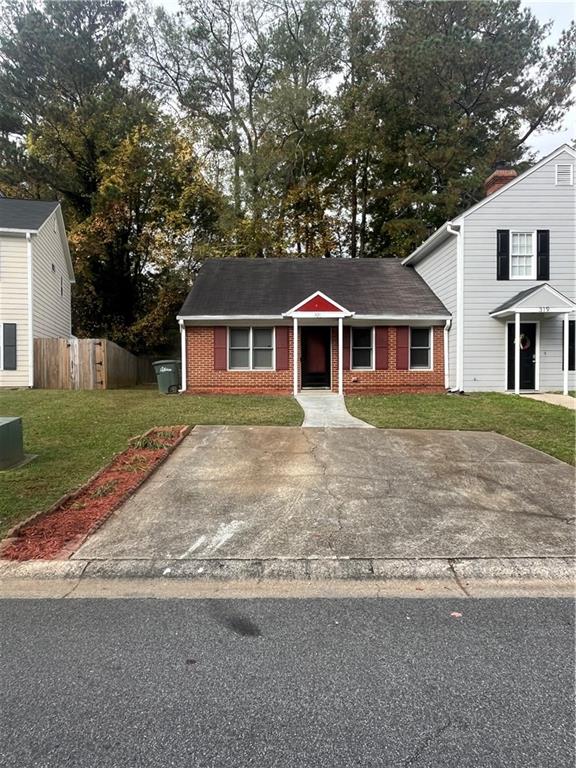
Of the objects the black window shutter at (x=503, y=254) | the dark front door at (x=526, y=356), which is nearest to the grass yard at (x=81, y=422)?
the dark front door at (x=526, y=356)

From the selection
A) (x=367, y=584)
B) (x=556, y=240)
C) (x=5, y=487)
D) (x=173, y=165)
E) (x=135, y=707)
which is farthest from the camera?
(x=173, y=165)

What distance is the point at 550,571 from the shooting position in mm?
3891

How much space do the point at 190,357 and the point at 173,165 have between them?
15313 mm

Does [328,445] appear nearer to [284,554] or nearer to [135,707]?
[284,554]

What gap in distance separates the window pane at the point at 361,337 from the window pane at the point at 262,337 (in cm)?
Answer: 261

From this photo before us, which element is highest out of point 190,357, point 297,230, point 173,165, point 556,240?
point 173,165

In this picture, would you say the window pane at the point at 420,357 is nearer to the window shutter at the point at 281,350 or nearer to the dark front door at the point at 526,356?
the dark front door at the point at 526,356

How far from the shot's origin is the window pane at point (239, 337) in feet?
51.2

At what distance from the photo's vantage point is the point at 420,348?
15.9 m

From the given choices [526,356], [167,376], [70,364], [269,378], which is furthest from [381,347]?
[70,364]

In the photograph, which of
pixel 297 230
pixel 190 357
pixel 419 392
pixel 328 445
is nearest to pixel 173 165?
pixel 297 230

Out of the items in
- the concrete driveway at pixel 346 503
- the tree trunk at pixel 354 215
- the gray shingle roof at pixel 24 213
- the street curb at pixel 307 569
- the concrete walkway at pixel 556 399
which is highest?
the tree trunk at pixel 354 215

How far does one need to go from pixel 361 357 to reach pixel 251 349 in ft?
11.2

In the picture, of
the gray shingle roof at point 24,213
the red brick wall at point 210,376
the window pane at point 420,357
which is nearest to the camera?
the red brick wall at point 210,376
